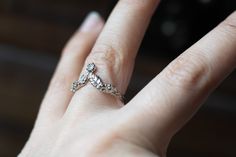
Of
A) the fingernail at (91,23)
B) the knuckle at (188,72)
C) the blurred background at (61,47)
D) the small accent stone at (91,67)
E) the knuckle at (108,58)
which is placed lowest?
the blurred background at (61,47)

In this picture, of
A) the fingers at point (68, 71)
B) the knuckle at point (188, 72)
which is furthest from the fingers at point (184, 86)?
the fingers at point (68, 71)

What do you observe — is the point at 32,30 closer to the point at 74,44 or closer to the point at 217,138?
the point at 74,44

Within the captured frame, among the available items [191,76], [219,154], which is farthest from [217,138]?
[191,76]

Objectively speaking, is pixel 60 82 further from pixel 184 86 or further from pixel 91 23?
pixel 184 86

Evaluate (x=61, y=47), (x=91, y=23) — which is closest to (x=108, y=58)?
(x=91, y=23)

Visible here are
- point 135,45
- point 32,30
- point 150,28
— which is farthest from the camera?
point 32,30

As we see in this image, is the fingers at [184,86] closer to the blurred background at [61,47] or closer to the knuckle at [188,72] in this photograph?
the knuckle at [188,72]

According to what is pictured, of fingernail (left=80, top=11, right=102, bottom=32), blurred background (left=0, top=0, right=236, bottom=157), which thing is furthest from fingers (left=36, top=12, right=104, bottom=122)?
blurred background (left=0, top=0, right=236, bottom=157)
